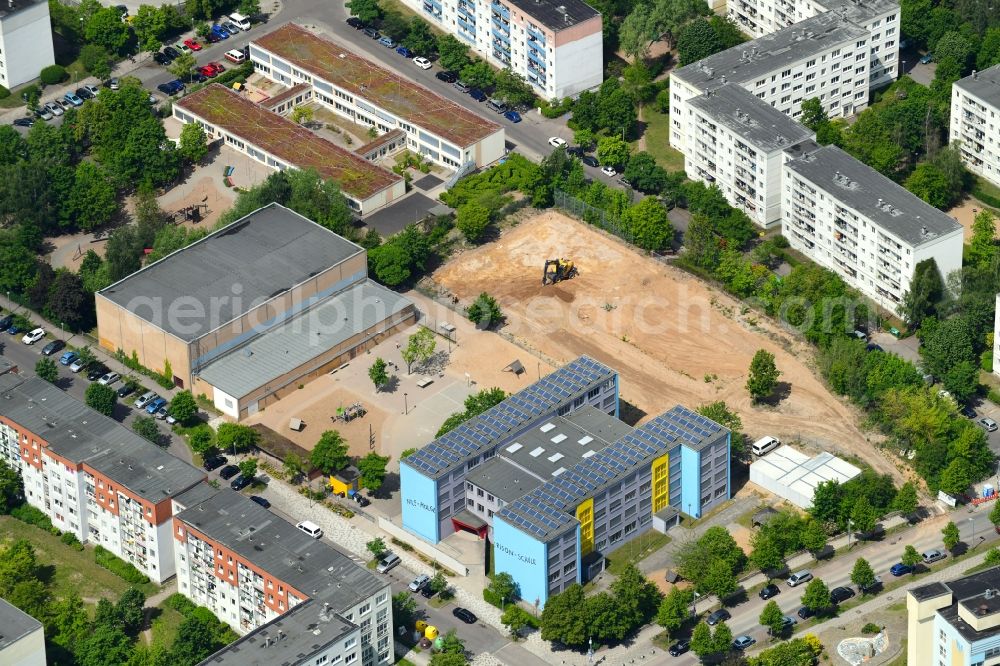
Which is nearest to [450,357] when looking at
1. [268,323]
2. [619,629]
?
[268,323]

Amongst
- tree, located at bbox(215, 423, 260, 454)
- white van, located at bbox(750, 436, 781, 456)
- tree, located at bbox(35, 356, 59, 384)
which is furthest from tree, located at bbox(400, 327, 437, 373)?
tree, located at bbox(35, 356, 59, 384)

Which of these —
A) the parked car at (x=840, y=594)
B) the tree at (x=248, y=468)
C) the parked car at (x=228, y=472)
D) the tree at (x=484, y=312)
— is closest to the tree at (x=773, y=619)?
the parked car at (x=840, y=594)

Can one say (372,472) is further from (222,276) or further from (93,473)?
(222,276)

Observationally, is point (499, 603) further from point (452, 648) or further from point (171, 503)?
point (171, 503)

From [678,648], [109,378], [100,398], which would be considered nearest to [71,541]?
[100,398]

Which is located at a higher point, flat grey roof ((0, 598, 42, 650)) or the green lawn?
flat grey roof ((0, 598, 42, 650))

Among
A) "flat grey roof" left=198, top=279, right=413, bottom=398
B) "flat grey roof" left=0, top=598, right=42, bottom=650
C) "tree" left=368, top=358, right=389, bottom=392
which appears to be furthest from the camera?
"flat grey roof" left=198, top=279, right=413, bottom=398

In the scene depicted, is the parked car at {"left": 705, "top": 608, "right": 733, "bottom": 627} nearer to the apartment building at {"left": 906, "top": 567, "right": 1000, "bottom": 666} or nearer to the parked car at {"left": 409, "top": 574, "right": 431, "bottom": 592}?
the apartment building at {"left": 906, "top": 567, "right": 1000, "bottom": 666}
